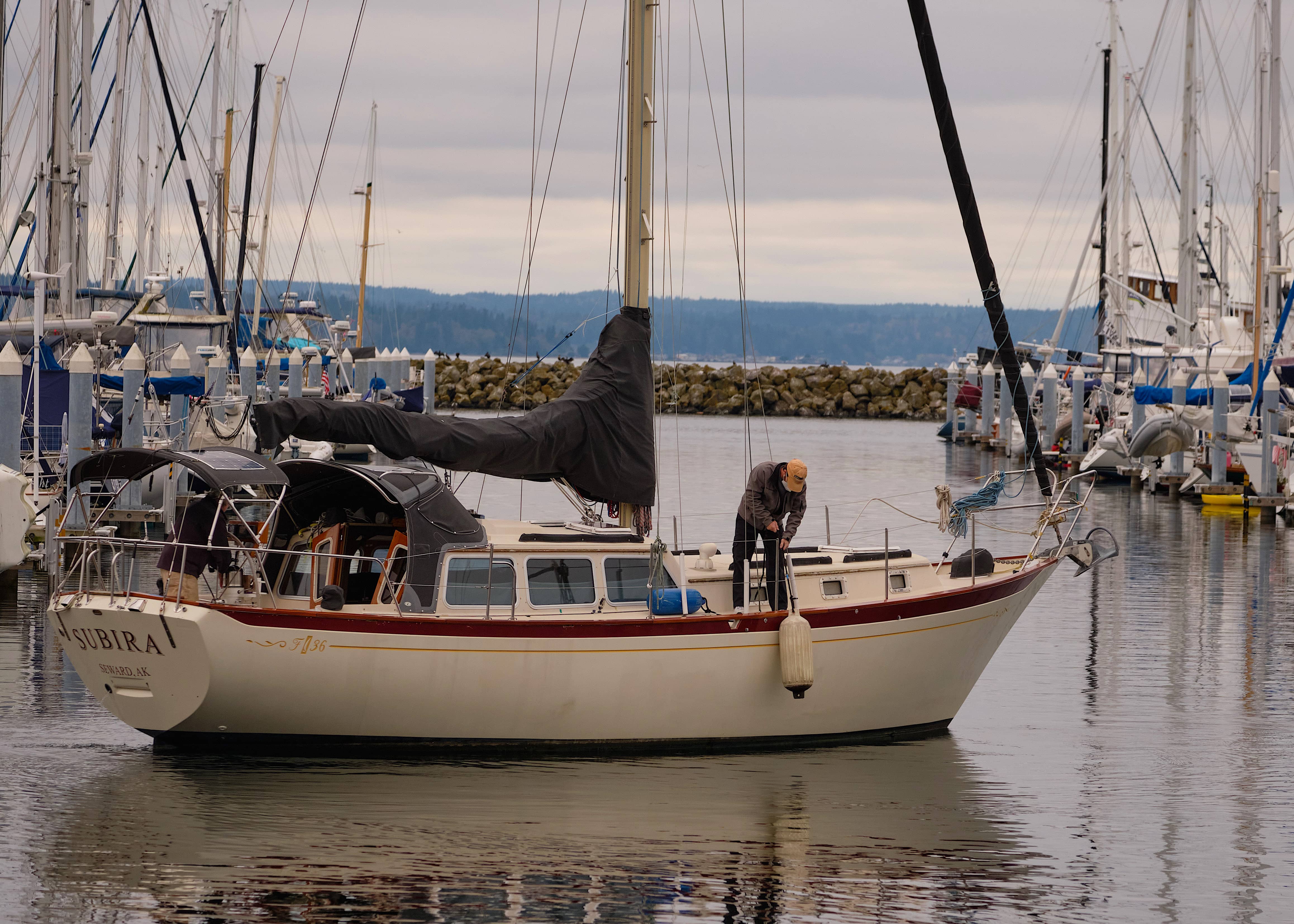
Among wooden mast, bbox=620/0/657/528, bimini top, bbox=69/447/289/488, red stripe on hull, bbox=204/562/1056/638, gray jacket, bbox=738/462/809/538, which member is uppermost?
wooden mast, bbox=620/0/657/528

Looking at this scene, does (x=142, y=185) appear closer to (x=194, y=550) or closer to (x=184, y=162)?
(x=184, y=162)

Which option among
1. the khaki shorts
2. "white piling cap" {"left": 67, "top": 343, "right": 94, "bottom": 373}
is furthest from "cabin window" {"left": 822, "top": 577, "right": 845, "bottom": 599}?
"white piling cap" {"left": 67, "top": 343, "right": 94, "bottom": 373}

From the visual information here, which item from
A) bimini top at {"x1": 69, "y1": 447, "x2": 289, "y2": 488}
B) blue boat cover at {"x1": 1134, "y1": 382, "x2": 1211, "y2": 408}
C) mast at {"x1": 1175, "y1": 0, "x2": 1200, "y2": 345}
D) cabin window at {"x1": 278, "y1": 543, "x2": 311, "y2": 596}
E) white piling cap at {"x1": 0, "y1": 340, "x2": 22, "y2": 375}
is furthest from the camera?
mast at {"x1": 1175, "y1": 0, "x2": 1200, "y2": 345}

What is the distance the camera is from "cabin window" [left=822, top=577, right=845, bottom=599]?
13305mm

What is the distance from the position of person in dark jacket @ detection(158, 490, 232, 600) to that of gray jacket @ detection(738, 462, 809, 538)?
4.38 m

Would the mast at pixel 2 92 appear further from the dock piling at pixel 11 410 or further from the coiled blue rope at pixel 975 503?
the coiled blue rope at pixel 975 503

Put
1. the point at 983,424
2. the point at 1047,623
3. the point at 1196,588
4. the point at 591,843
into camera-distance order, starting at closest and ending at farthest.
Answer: the point at 591,843
the point at 1047,623
the point at 1196,588
the point at 983,424

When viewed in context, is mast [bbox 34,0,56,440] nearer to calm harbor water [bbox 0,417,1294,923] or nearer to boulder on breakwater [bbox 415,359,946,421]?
calm harbor water [bbox 0,417,1294,923]

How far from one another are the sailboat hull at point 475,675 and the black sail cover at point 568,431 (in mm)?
1604

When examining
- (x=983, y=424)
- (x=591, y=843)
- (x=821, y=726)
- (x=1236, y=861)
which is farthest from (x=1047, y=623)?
(x=983, y=424)

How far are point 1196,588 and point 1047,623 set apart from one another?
439 cm

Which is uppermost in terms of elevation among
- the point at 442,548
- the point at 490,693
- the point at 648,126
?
the point at 648,126

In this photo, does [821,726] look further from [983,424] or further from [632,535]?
[983,424]

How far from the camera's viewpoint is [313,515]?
13352mm
